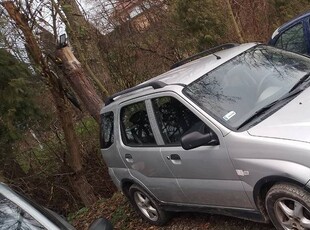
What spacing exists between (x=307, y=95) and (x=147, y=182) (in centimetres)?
230

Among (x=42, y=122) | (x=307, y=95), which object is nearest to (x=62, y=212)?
(x=42, y=122)

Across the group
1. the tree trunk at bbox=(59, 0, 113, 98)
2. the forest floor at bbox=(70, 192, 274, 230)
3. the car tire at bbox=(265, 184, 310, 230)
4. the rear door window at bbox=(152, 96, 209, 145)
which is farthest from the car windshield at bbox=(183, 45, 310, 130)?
the tree trunk at bbox=(59, 0, 113, 98)

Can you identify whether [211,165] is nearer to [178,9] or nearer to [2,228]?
[2,228]

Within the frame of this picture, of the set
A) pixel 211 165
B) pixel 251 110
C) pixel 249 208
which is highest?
pixel 251 110

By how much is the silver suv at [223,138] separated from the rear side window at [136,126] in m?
0.01

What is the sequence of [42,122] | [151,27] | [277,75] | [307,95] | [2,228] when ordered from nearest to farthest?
[2,228] → [307,95] → [277,75] → [42,122] → [151,27]

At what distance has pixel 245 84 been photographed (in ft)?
15.7

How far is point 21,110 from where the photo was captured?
10.4 m

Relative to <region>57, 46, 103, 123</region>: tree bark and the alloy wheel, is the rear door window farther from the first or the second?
<region>57, 46, 103, 123</region>: tree bark

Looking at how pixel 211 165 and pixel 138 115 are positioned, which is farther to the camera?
pixel 138 115

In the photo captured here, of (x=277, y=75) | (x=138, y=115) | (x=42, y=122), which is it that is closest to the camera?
(x=277, y=75)

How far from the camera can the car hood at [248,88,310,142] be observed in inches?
149

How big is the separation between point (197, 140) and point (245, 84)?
925 millimetres

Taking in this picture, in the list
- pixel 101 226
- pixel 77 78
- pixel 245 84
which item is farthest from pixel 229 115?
pixel 77 78
